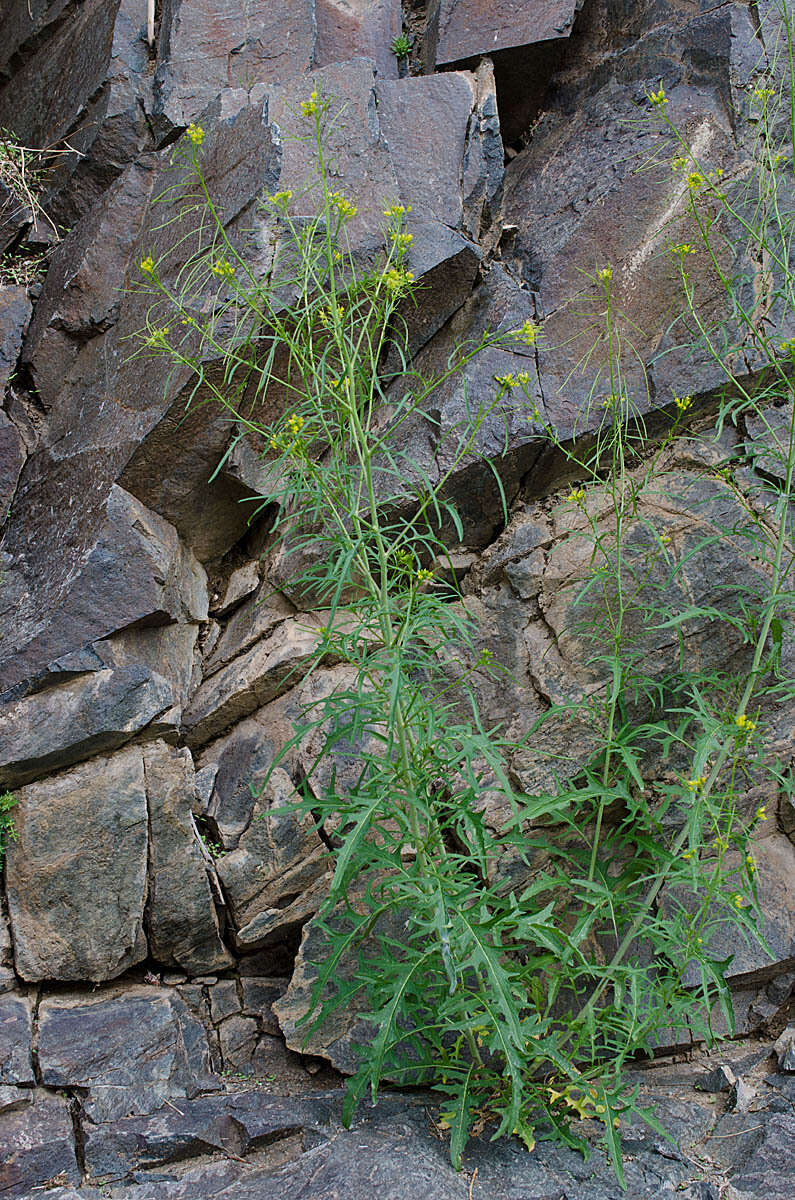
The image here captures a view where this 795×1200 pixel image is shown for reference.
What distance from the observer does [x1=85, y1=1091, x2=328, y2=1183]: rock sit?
3.05m

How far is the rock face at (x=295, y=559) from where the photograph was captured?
3139 millimetres

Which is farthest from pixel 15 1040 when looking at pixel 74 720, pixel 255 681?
pixel 255 681

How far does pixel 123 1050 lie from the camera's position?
3.30m

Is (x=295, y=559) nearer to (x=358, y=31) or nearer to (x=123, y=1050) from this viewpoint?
(x=123, y=1050)

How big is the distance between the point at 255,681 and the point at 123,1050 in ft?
4.63

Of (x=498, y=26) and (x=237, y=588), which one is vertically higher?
(x=498, y=26)

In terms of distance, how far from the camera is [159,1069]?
10.8 ft

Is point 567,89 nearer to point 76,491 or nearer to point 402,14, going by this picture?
point 402,14

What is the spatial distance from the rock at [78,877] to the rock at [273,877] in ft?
1.15

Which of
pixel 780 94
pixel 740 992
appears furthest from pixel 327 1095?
pixel 780 94

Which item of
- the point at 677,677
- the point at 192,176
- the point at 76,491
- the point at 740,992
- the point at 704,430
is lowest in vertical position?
the point at 740,992

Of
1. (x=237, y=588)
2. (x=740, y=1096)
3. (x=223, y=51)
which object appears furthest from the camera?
(x=223, y=51)

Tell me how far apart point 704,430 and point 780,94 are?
4.86 feet

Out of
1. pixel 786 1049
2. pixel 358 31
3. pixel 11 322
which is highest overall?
pixel 358 31
